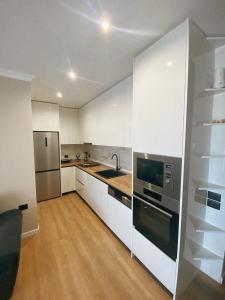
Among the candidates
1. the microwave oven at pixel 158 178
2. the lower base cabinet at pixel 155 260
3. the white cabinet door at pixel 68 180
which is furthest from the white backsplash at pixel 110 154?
the lower base cabinet at pixel 155 260

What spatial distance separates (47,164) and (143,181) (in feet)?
8.77

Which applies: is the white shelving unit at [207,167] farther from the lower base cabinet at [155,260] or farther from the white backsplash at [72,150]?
the white backsplash at [72,150]

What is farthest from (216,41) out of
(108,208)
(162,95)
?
(108,208)

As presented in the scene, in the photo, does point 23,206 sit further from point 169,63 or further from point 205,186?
point 169,63

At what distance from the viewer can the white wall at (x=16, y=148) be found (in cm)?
206

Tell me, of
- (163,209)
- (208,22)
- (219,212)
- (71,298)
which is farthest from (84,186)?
(208,22)

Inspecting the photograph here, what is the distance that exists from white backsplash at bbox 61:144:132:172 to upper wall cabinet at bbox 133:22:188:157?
119 centimetres

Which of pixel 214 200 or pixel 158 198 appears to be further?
pixel 214 200

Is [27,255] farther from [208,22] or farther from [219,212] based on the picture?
[208,22]

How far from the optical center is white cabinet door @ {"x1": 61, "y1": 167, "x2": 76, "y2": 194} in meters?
3.73

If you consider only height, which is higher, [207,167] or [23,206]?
[207,167]

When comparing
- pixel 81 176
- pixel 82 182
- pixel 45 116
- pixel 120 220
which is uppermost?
pixel 45 116

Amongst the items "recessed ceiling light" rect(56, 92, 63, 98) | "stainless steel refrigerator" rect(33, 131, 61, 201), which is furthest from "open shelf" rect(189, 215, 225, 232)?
"stainless steel refrigerator" rect(33, 131, 61, 201)

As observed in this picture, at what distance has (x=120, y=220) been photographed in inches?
80.0
